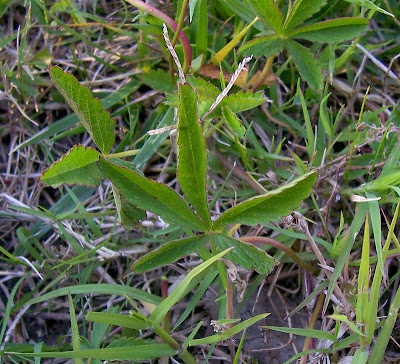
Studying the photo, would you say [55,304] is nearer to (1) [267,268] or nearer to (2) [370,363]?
(1) [267,268]

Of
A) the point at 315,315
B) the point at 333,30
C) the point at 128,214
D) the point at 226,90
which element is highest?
the point at 333,30

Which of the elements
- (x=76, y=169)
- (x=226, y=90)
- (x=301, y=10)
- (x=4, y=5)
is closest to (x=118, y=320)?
Result: (x=76, y=169)

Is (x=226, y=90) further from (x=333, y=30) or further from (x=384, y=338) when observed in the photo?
(x=384, y=338)

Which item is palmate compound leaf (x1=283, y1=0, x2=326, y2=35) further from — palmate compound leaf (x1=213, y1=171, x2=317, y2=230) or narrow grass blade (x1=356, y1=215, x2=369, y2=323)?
narrow grass blade (x1=356, y1=215, x2=369, y2=323)

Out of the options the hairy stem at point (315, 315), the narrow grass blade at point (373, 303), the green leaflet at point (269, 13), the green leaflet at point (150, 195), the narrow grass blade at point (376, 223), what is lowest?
the hairy stem at point (315, 315)

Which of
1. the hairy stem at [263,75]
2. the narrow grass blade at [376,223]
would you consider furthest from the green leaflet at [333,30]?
the narrow grass blade at [376,223]

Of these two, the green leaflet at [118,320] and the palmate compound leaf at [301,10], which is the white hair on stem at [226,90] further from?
the green leaflet at [118,320]

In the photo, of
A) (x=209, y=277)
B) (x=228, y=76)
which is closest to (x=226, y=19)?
(x=228, y=76)
